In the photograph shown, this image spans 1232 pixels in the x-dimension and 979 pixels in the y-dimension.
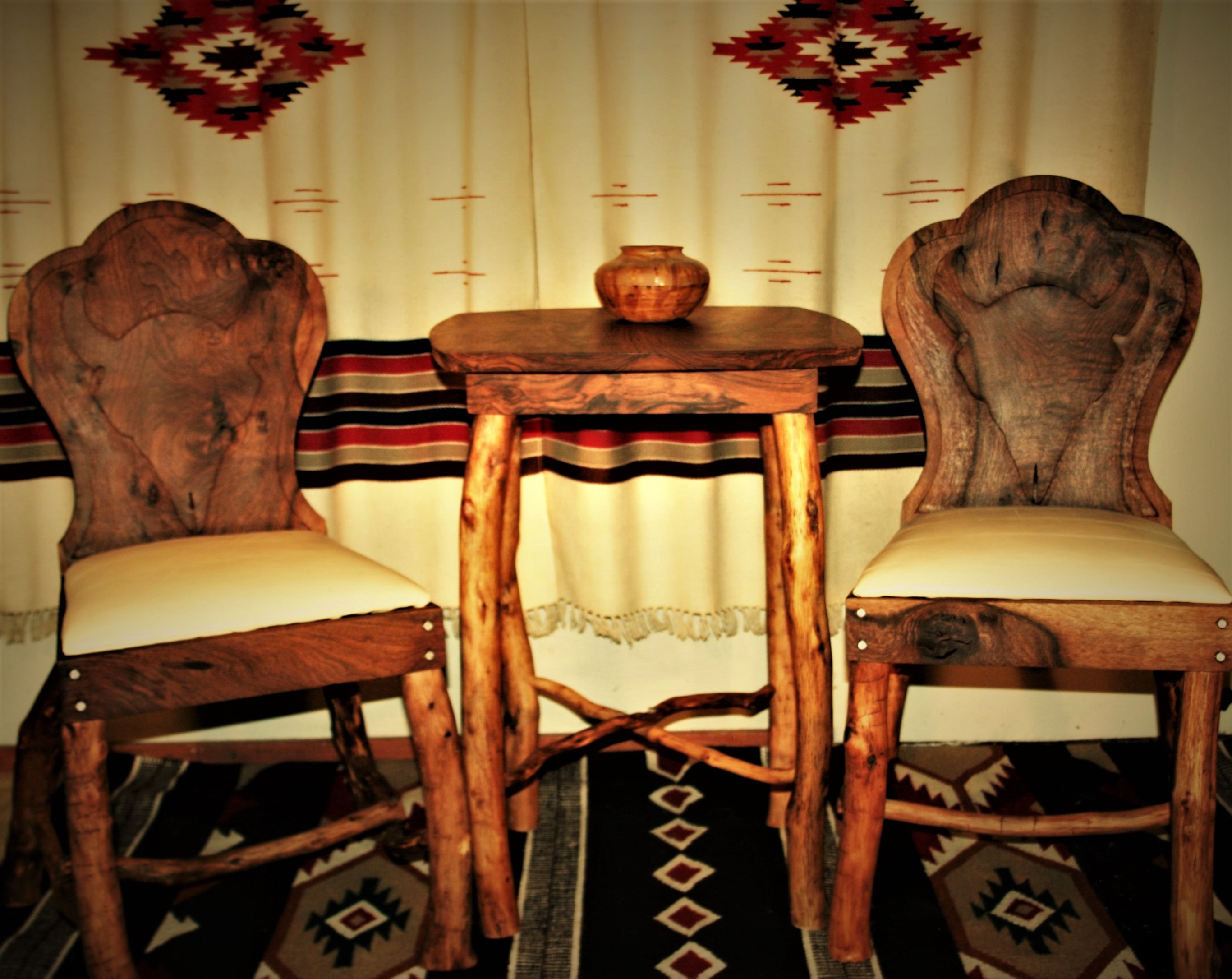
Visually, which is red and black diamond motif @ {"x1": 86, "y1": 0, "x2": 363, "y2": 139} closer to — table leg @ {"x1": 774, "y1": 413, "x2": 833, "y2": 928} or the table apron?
the table apron

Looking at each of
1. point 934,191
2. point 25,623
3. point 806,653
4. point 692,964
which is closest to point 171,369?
point 25,623

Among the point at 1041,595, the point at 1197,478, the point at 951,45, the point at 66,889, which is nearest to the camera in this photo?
the point at 1041,595

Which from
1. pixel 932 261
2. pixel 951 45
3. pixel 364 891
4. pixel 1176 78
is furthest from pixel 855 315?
pixel 364 891

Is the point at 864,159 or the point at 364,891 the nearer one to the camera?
the point at 364,891

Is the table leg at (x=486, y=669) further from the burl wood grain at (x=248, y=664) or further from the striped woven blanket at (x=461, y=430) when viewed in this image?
the striped woven blanket at (x=461, y=430)

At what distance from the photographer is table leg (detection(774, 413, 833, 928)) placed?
1.53 m

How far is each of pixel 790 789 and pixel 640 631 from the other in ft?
1.38

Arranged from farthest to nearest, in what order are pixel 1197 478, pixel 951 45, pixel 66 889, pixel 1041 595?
pixel 1197 478 → pixel 951 45 → pixel 66 889 → pixel 1041 595

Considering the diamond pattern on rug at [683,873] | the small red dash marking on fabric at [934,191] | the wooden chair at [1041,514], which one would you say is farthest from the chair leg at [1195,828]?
the small red dash marking on fabric at [934,191]

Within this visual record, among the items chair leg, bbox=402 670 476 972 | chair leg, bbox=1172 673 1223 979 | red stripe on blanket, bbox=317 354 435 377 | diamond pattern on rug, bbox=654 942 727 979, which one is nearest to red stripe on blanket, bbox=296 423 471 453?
red stripe on blanket, bbox=317 354 435 377

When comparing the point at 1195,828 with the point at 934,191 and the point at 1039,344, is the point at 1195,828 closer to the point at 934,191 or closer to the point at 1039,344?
the point at 1039,344

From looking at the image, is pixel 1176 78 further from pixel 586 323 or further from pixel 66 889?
pixel 66 889

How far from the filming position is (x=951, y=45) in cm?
188

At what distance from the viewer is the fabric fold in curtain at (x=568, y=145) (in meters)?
1.89
